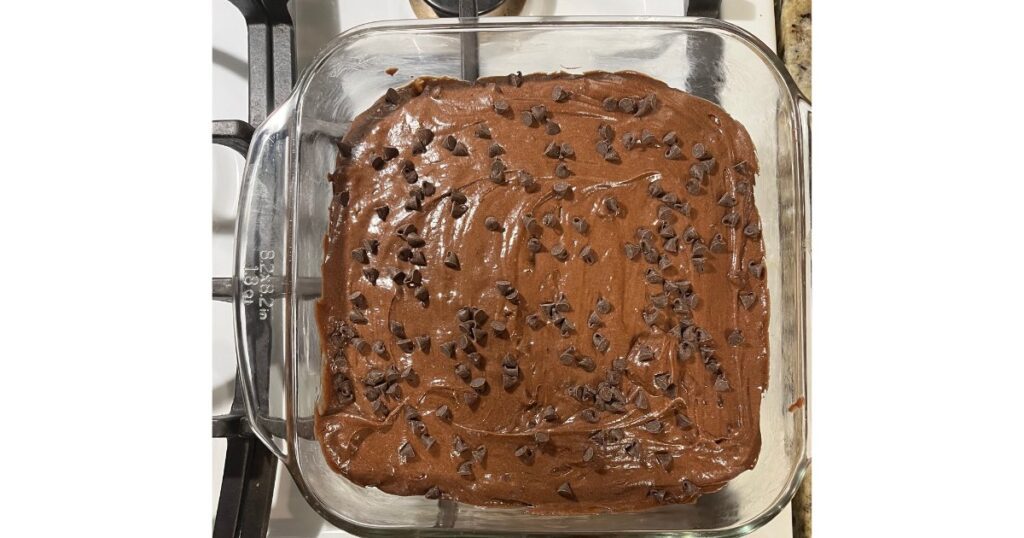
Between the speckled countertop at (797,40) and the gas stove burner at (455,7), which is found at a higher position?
the gas stove burner at (455,7)

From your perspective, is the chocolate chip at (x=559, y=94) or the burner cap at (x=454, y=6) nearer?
the chocolate chip at (x=559, y=94)

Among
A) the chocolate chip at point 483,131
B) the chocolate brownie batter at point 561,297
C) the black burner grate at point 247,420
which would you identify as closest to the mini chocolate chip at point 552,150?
the chocolate brownie batter at point 561,297

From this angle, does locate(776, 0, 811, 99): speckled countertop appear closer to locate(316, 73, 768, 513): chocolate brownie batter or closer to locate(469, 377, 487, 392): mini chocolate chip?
locate(316, 73, 768, 513): chocolate brownie batter

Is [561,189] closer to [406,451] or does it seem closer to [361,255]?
[361,255]

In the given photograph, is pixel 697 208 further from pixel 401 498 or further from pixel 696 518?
pixel 401 498

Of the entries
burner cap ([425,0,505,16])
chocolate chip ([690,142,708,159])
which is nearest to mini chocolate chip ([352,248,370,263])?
burner cap ([425,0,505,16])

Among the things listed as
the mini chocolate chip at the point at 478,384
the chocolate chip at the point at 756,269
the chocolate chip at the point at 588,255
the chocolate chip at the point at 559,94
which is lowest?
the mini chocolate chip at the point at 478,384

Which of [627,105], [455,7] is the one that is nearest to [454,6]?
[455,7]

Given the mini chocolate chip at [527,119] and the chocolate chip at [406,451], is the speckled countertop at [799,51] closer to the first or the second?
the mini chocolate chip at [527,119]
